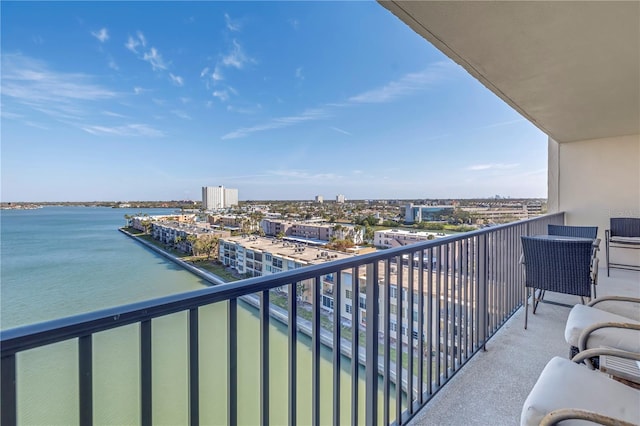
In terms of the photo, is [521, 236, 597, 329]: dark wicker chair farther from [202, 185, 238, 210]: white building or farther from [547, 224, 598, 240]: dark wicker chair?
[202, 185, 238, 210]: white building

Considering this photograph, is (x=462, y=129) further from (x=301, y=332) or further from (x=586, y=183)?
(x=301, y=332)

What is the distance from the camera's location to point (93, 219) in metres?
24.2

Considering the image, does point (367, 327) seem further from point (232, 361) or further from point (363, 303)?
point (232, 361)

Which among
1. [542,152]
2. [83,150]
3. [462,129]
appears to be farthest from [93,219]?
[542,152]

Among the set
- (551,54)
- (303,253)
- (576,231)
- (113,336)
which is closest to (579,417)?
(113,336)

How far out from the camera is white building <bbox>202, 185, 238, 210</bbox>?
1529 centimetres

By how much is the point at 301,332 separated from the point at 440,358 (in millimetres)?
1213

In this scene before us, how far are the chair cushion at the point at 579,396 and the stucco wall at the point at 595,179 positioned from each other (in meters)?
5.78

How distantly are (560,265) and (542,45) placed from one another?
199 centimetres

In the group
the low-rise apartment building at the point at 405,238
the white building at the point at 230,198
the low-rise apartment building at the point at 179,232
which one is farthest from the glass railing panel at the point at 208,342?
the white building at the point at 230,198

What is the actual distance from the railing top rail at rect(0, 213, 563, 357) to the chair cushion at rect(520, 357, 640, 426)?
0.93 metres

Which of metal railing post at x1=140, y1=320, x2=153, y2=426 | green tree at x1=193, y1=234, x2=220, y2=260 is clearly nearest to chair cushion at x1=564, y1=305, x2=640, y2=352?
metal railing post at x1=140, y1=320, x2=153, y2=426

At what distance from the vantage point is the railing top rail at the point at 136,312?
24.2 inches

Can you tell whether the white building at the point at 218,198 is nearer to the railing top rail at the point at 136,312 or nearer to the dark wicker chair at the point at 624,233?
the dark wicker chair at the point at 624,233
